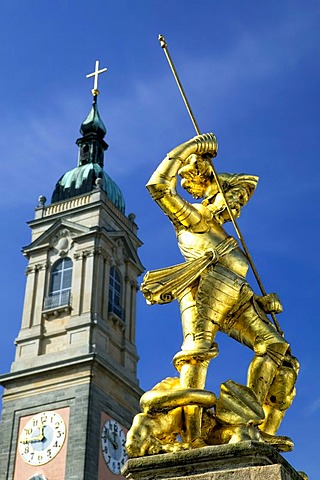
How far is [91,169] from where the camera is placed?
44156 mm

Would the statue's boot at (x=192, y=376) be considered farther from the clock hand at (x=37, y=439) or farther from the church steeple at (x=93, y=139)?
the church steeple at (x=93, y=139)

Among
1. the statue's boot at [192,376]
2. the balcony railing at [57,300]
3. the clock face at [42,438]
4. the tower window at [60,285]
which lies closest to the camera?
the statue's boot at [192,376]

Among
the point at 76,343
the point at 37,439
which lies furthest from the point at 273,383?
the point at 76,343

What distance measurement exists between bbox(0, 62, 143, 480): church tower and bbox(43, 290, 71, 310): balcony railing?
0.06m

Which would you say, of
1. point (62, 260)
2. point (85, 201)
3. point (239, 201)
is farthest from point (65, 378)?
point (239, 201)

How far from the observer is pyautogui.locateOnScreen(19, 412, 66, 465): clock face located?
33.5 metres

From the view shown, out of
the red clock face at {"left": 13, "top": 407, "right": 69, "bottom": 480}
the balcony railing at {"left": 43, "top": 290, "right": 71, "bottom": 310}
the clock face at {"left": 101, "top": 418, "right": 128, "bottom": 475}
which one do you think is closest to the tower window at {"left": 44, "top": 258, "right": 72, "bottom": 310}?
the balcony railing at {"left": 43, "top": 290, "right": 71, "bottom": 310}

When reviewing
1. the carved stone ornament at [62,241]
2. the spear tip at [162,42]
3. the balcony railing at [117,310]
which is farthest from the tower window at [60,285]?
the spear tip at [162,42]

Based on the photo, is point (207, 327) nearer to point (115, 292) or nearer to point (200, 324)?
point (200, 324)

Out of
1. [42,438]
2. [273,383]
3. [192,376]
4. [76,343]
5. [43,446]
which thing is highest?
[76,343]

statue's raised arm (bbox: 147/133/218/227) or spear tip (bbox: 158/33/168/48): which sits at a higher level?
spear tip (bbox: 158/33/168/48)

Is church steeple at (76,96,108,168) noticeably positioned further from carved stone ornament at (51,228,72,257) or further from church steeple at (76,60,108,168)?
carved stone ornament at (51,228,72,257)

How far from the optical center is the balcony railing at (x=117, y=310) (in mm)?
38625

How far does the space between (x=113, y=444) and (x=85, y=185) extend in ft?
46.2
